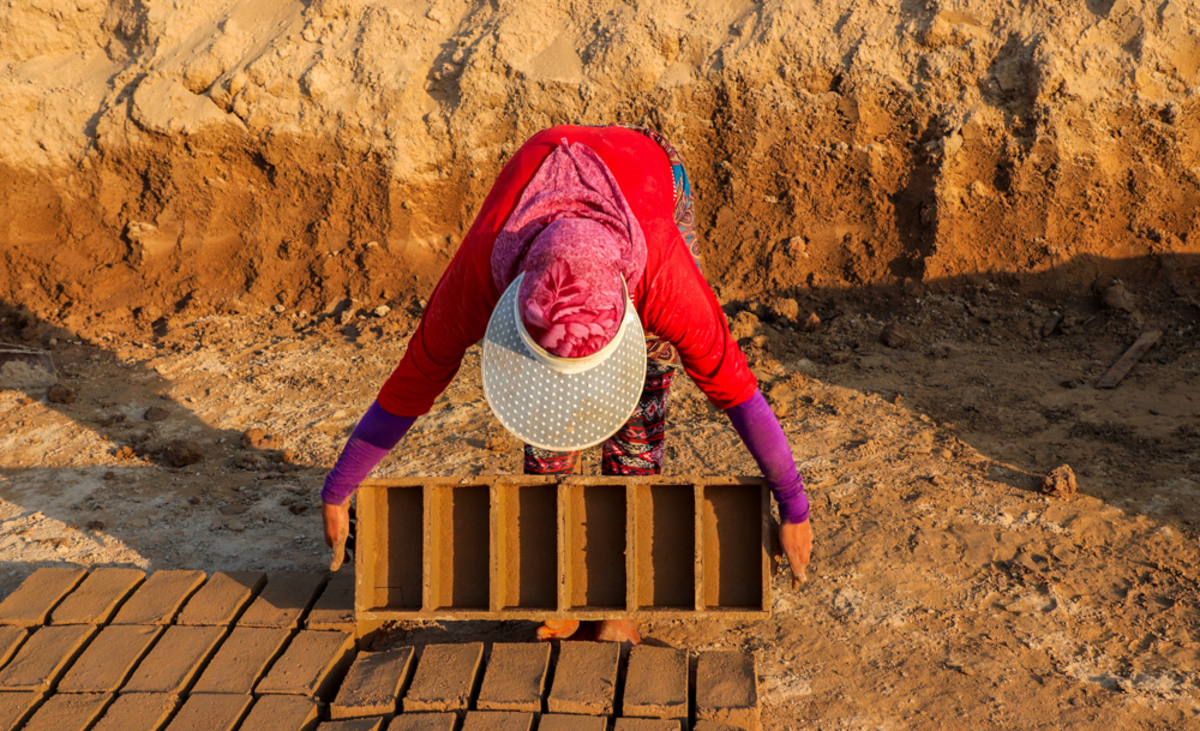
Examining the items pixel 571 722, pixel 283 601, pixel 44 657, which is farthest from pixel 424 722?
pixel 44 657

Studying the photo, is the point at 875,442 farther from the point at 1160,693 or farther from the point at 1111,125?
the point at 1111,125

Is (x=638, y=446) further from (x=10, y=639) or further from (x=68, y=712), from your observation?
(x=10, y=639)

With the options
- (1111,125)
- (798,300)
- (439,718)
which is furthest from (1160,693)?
(1111,125)

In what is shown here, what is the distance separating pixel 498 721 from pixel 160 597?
134cm

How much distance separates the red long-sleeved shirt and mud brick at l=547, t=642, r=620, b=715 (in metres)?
0.89

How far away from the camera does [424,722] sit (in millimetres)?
2508

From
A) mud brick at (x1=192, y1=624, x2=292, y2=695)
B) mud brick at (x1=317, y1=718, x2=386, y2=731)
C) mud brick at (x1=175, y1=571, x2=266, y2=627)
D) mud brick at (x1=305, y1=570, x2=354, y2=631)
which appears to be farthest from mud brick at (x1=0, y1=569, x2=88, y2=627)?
mud brick at (x1=317, y1=718, x2=386, y2=731)

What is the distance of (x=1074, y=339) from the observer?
479cm

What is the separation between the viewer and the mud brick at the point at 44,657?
2.71 meters

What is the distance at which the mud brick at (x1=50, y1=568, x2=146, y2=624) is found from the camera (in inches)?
116

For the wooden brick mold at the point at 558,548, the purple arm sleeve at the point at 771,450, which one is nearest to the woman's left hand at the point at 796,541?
the purple arm sleeve at the point at 771,450

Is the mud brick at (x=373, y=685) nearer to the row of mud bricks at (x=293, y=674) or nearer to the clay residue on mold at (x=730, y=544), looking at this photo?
the row of mud bricks at (x=293, y=674)

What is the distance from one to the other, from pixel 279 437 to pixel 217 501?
0.56 metres

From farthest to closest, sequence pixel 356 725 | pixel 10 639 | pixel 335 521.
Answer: pixel 10 639 < pixel 335 521 < pixel 356 725
